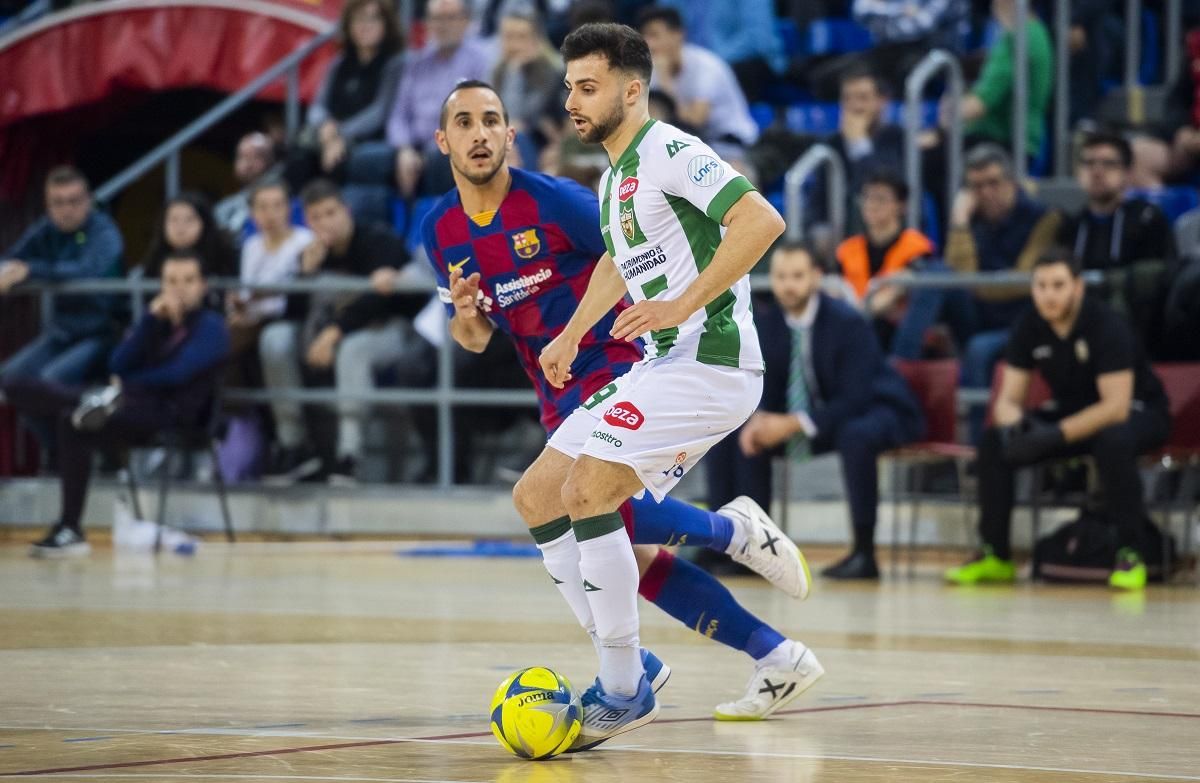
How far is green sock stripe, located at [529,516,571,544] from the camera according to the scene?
5484 mm

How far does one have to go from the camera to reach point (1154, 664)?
7055 mm

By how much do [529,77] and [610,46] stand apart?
884 centimetres

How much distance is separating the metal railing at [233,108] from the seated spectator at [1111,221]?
653 cm

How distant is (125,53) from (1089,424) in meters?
9.42

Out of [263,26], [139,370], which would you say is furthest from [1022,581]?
[263,26]

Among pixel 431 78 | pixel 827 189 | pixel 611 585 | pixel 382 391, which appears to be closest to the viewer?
pixel 611 585

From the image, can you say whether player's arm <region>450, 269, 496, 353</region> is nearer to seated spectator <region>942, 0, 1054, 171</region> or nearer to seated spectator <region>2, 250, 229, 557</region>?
seated spectator <region>2, 250, 229, 557</region>

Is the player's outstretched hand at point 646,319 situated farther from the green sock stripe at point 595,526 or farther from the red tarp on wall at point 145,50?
the red tarp on wall at point 145,50

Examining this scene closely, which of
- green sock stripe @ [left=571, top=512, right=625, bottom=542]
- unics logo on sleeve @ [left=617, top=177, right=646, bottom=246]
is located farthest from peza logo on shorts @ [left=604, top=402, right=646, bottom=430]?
unics logo on sleeve @ [left=617, top=177, right=646, bottom=246]

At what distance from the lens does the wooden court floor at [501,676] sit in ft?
15.4

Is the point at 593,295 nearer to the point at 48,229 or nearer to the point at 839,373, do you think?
the point at 839,373

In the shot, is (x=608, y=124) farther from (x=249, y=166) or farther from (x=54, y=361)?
(x=249, y=166)

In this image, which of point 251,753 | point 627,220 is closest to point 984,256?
point 627,220

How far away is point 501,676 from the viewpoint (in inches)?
260
